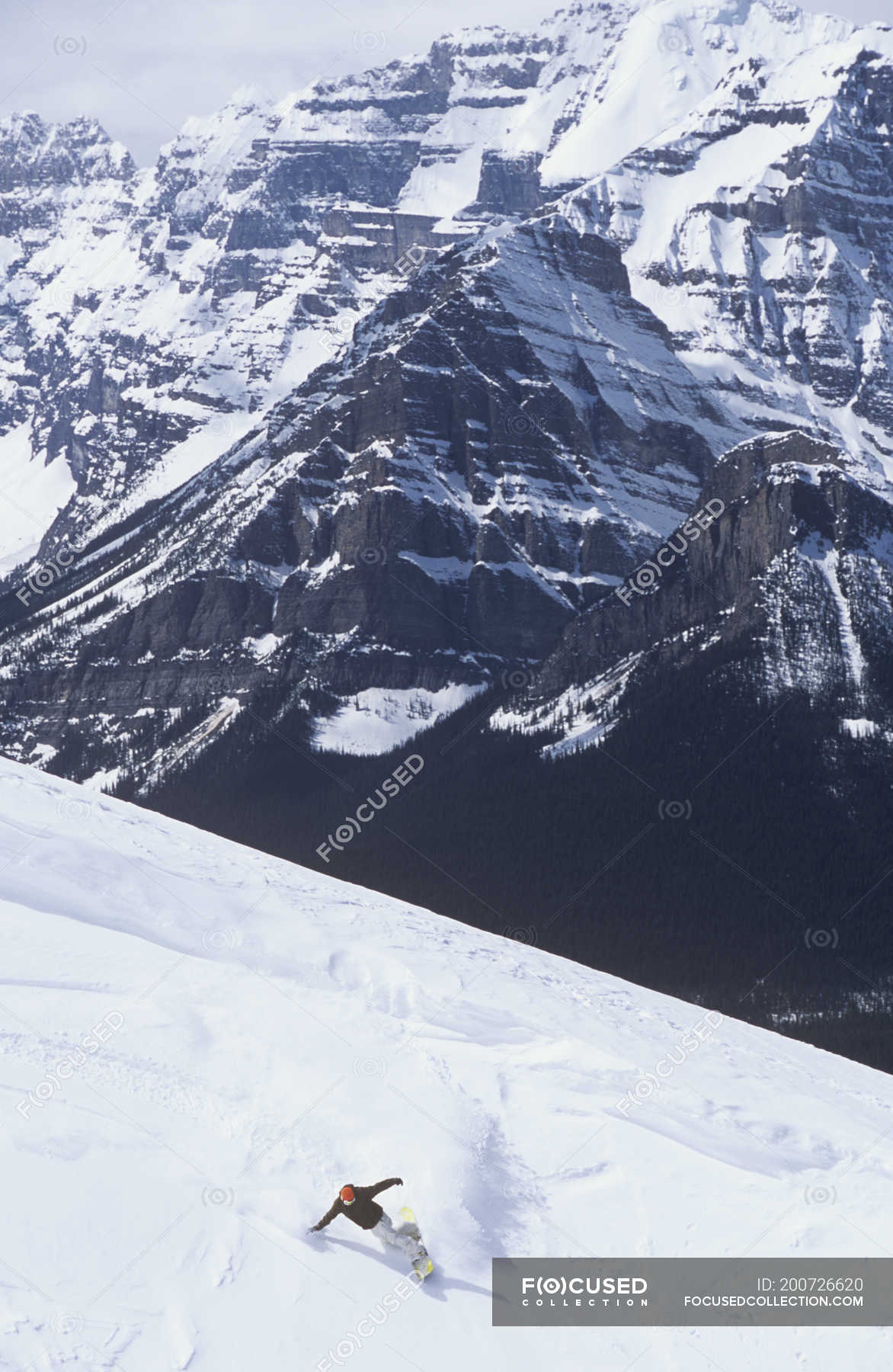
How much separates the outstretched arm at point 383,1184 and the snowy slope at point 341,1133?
33.5 inches

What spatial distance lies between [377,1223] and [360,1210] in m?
0.44

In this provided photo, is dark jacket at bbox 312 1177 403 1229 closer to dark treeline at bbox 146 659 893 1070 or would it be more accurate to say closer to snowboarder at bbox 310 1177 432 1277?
snowboarder at bbox 310 1177 432 1277

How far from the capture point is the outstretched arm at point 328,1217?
29.3 m

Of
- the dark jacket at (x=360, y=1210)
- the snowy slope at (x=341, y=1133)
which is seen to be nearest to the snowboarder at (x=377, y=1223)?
the dark jacket at (x=360, y=1210)

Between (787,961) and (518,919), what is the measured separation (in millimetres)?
24679

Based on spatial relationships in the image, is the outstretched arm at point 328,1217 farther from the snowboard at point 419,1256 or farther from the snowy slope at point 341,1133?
the snowboard at point 419,1256

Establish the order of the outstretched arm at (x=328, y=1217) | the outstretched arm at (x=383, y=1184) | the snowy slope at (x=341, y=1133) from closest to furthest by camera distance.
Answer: the snowy slope at (x=341, y=1133) → the outstretched arm at (x=328, y=1217) → the outstretched arm at (x=383, y=1184)

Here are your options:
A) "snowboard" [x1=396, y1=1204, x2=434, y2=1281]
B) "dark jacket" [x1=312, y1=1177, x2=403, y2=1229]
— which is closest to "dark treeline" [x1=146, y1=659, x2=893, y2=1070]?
"snowboard" [x1=396, y1=1204, x2=434, y2=1281]

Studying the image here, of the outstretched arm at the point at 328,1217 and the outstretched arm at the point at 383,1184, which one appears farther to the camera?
the outstretched arm at the point at 383,1184

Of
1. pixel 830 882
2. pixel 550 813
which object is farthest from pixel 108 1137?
pixel 550 813

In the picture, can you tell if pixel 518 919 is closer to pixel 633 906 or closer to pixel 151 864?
pixel 633 906

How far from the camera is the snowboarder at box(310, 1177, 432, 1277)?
95.9 ft

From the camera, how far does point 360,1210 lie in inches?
1151

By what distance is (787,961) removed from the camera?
152 meters
